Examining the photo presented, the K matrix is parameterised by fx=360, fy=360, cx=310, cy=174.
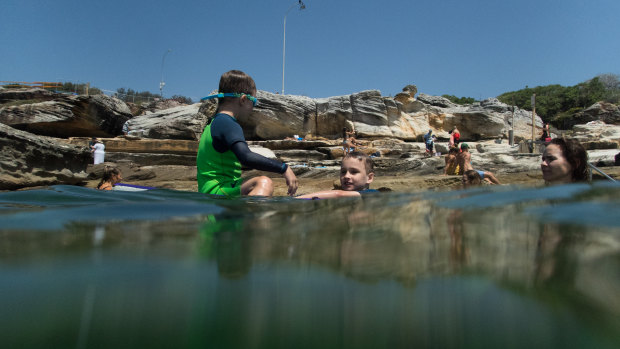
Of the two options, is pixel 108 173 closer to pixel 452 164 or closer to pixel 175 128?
pixel 452 164

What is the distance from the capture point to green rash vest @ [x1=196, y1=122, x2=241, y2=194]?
2.71m

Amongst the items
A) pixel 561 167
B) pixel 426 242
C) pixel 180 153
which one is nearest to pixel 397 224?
pixel 426 242

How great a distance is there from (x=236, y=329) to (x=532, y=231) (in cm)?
83

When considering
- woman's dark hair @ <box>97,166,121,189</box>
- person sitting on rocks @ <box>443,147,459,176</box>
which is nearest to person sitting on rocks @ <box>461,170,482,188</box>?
person sitting on rocks @ <box>443,147,459,176</box>

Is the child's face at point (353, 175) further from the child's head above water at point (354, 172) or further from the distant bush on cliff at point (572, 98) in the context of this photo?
the distant bush on cliff at point (572, 98)

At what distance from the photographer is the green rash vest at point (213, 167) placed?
2713 mm

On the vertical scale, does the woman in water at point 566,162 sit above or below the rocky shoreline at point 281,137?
below

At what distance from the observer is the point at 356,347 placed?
1.67ft

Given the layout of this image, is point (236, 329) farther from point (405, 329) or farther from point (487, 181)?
point (487, 181)

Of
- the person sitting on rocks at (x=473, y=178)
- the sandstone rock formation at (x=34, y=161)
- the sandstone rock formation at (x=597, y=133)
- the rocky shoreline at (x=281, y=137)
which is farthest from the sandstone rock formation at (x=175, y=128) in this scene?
the sandstone rock formation at (x=597, y=133)

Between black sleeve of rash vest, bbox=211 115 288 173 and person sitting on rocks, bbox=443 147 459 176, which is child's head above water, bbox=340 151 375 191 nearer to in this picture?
black sleeve of rash vest, bbox=211 115 288 173

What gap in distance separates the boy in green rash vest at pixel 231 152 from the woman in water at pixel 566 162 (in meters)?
1.99

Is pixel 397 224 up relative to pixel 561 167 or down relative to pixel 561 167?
down

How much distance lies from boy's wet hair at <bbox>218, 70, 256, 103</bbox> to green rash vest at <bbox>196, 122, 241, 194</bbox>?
322 millimetres
